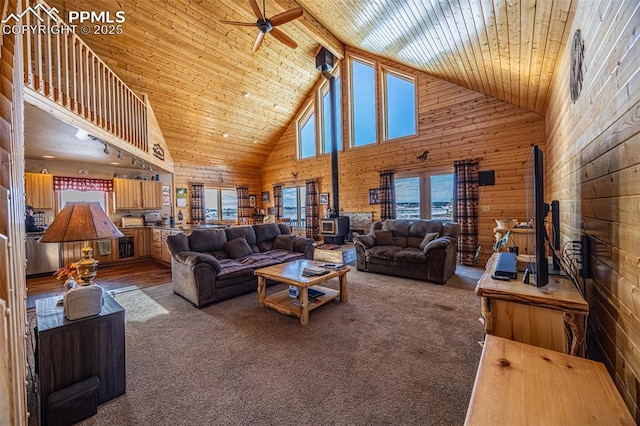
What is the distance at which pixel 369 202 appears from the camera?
288 inches

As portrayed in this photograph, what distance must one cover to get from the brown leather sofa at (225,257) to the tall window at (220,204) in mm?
4708

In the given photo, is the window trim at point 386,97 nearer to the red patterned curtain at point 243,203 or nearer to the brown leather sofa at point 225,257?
the brown leather sofa at point 225,257

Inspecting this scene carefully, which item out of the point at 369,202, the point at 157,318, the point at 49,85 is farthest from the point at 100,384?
the point at 369,202

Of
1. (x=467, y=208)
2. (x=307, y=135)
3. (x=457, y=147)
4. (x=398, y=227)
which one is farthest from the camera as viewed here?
(x=307, y=135)

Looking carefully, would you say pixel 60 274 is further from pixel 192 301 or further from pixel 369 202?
pixel 369 202

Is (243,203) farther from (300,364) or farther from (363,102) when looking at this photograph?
(300,364)

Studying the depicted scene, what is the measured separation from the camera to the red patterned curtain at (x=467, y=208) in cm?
550

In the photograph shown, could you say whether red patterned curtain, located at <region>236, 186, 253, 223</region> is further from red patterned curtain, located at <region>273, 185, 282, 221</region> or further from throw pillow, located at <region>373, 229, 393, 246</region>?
throw pillow, located at <region>373, 229, 393, 246</region>

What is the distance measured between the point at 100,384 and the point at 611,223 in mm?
3090

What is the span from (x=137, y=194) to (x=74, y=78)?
393cm

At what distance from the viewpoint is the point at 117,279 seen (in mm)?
4812

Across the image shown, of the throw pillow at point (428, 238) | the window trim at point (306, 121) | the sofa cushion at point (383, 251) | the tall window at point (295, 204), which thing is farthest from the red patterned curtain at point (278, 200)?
the throw pillow at point (428, 238)

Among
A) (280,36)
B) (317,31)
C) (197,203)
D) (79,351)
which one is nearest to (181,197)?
(197,203)

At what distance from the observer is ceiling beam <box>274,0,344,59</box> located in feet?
17.1
